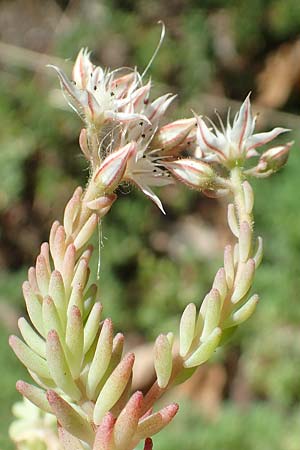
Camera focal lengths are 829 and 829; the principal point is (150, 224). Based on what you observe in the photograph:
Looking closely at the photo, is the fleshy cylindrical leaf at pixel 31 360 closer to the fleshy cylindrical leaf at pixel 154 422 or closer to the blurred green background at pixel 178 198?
the fleshy cylindrical leaf at pixel 154 422

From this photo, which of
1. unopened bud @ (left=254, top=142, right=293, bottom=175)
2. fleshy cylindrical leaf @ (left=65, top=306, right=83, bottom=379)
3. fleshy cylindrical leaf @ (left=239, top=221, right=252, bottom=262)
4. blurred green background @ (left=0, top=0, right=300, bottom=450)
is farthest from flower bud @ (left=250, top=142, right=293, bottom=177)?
blurred green background @ (left=0, top=0, right=300, bottom=450)

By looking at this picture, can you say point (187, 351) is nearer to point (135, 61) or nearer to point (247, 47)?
point (135, 61)

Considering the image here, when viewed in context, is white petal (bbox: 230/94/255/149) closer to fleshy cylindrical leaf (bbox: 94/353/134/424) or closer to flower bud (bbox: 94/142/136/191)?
flower bud (bbox: 94/142/136/191)

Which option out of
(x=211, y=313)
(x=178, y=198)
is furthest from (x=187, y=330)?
(x=178, y=198)

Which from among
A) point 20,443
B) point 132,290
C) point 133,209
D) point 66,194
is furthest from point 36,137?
point 20,443

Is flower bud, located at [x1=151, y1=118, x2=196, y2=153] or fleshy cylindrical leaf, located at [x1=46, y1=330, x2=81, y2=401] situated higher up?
flower bud, located at [x1=151, y1=118, x2=196, y2=153]

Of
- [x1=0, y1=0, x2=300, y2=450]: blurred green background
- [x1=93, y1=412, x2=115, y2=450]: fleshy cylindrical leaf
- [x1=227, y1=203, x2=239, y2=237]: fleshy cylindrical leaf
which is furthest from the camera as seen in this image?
[x1=0, y1=0, x2=300, y2=450]: blurred green background

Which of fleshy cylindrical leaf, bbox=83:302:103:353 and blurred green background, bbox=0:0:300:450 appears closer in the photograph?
fleshy cylindrical leaf, bbox=83:302:103:353
